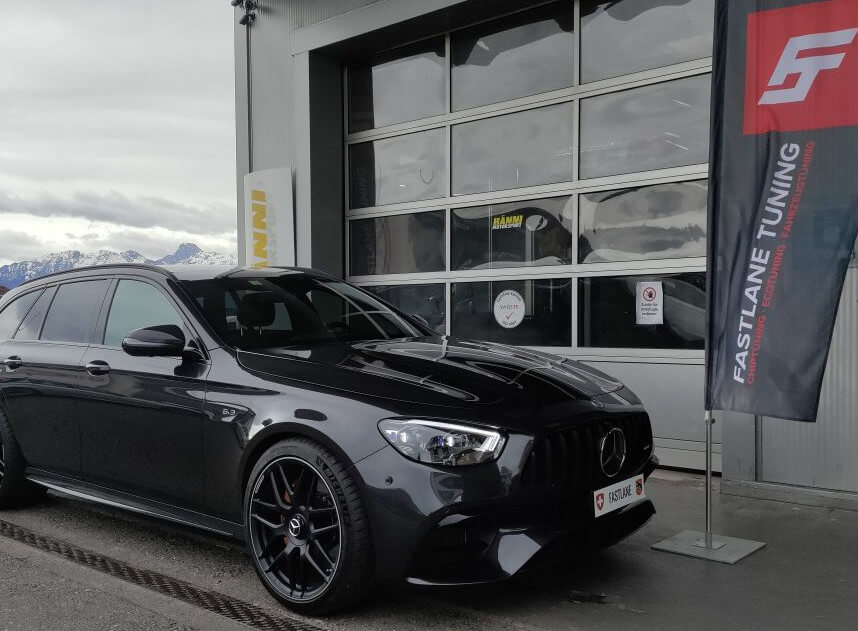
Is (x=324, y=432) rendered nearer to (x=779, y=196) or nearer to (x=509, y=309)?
(x=779, y=196)

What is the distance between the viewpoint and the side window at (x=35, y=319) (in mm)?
5504

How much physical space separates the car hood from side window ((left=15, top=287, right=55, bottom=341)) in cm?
209

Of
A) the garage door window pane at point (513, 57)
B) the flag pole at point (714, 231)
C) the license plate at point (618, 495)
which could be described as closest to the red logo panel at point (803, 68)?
the flag pole at point (714, 231)

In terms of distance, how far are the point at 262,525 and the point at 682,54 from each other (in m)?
5.02

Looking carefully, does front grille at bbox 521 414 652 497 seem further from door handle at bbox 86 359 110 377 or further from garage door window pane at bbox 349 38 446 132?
garage door window pane at bbox 349 38 446 132

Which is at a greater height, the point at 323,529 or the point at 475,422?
the point at 475,422

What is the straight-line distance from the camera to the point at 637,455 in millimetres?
3922

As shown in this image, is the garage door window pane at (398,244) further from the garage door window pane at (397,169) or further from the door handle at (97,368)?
the door handle at (97,368)

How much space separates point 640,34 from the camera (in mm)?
7070

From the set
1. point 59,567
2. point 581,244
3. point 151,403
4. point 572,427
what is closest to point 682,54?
point 581,244

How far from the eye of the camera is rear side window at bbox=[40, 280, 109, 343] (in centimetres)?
508

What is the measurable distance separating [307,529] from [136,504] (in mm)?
1336

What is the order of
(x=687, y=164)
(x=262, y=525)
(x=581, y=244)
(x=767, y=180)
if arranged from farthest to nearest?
(x=581, y=244)
(x=687, y=164)
(x=767, y=180)
(x=262, y=525)

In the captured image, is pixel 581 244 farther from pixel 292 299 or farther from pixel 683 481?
pixel 292 299
